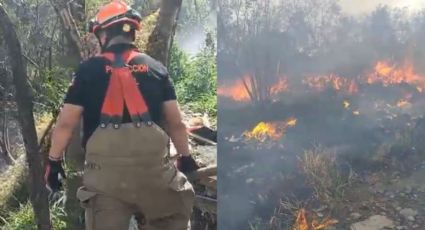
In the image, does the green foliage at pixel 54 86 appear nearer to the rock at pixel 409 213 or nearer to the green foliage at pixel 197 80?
the green foliage at pixel 197 80

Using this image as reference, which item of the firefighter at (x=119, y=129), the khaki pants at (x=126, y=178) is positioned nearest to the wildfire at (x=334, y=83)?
the firefighter at (x=119, y=129)

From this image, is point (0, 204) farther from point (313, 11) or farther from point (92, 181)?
point (313, 11)

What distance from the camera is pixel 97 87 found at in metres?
2.94

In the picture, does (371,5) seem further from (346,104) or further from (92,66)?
(92,66)

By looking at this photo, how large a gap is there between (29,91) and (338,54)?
213 centimetres

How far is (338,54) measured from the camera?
3.20 meters

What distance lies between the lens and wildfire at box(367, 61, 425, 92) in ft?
10.4

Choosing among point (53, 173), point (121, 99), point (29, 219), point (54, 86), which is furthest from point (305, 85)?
point (29, 219)

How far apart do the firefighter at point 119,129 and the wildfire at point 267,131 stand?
1.74 feet

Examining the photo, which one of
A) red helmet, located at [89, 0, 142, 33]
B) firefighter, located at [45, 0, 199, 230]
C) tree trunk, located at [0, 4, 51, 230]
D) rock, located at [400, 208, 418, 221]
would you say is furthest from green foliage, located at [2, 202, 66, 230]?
rock, located at [400, 208, 418, 221]

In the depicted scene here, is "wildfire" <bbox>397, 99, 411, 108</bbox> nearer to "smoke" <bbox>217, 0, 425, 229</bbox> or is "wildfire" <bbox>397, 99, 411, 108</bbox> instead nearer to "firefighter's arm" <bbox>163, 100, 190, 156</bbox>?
"smoke" <bbox>217, 0, 425, 229</bbox>

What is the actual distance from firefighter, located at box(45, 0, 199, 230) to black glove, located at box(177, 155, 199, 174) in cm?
22

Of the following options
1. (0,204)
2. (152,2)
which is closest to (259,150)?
(0,204)

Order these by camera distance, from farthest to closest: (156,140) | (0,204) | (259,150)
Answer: (0,204) < (259,150) < (156,140)
